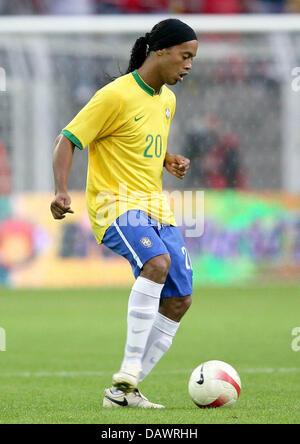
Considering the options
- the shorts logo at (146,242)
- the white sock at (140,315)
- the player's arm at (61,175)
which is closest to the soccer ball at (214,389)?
the white sock at (140,315)

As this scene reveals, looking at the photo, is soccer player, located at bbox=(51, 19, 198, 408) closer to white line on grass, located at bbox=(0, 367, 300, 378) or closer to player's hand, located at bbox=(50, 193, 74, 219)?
player's hand, located at bbox=(50, 193, 74, 219)

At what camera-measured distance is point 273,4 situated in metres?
16.8

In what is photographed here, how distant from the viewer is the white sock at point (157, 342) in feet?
17.9

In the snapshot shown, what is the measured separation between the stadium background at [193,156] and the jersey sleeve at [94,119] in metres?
8.17

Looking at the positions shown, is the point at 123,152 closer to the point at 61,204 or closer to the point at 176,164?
the point at 176,164

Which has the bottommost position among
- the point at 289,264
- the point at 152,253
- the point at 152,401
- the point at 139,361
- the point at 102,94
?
the point at 289,264

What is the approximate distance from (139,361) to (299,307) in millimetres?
6526

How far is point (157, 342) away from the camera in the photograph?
→ 17.9ft

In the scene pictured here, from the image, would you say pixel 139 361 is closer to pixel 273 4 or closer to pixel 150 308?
pixel 150 308

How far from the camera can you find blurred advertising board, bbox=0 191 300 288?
13.6m

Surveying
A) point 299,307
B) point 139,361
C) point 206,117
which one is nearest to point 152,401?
point 139,361

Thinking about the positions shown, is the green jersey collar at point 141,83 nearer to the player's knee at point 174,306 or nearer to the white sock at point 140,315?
the white sock at point 140,315

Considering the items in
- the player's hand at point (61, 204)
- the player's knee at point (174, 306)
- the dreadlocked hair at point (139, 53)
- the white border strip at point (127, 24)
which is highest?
the white border strip at point (127, 24)

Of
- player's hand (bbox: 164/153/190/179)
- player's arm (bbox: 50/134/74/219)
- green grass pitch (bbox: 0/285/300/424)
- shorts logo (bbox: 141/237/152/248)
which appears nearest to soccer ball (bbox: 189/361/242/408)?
green grass pitch (bbox: 0/285/300/424)
